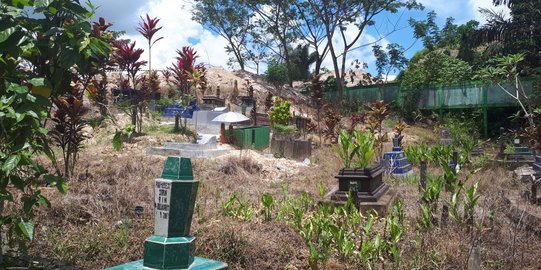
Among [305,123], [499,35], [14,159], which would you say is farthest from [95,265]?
[499,35]

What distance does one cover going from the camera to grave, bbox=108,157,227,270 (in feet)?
8.29

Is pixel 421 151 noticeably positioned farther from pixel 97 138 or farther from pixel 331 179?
pixel 97 138

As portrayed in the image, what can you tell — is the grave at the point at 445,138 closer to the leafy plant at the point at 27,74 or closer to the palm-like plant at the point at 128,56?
the palm-like plant at the point at 128,56

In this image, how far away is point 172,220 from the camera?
2.56 m

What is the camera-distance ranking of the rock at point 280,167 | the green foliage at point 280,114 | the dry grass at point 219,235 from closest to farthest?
the dry grass at point 219,235 < the rock at point 280,167 < the green foliage at point 280,114

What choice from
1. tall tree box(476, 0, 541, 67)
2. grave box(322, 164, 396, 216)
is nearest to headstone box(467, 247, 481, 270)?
grave box(322, 164, 396, 216)

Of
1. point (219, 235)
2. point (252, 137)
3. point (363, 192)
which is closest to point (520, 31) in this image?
point (252, 137)

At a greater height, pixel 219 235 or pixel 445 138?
pixel 445 138

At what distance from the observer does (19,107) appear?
123 inches

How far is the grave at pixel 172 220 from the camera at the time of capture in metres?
2.53

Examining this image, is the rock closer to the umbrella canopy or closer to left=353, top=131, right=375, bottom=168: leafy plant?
the umbrella canopy

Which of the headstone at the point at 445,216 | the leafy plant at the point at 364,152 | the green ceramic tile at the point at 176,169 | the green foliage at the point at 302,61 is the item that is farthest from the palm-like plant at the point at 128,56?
the green foliage at the point at 302,61

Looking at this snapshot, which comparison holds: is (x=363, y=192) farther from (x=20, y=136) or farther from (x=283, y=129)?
(x=283, y=129)

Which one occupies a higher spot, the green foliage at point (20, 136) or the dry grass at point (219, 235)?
the green foliage at point (20, 136)
